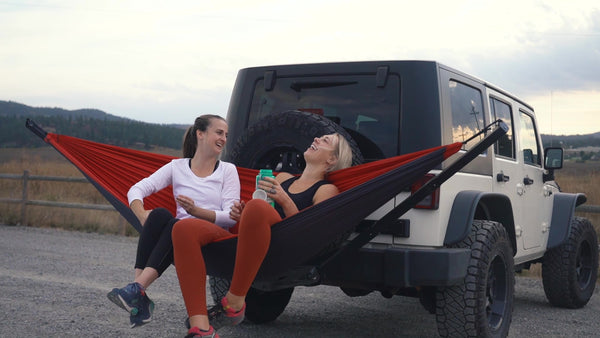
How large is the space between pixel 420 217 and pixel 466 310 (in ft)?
2.02

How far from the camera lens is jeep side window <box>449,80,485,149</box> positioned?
431 cm

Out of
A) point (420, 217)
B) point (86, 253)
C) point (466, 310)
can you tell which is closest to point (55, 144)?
point (420, 217)

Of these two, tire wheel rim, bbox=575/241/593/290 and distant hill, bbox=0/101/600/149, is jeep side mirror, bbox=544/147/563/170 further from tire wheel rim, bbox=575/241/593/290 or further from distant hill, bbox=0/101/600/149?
distant hill, bbox=0/101/600/149

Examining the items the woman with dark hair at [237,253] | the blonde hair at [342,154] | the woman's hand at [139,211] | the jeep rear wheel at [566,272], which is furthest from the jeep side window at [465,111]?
the jeep rear wheel at [566,272]

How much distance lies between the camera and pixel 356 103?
14.3ft

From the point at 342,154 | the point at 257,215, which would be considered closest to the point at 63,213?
the point at 342,154

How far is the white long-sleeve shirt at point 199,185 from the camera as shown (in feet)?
13.5

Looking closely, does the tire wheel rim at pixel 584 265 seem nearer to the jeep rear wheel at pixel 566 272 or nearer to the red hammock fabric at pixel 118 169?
the jeep rear wheel at pixel 566 272

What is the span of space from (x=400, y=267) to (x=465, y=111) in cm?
128

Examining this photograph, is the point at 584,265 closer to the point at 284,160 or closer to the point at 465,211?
the point at 465,211

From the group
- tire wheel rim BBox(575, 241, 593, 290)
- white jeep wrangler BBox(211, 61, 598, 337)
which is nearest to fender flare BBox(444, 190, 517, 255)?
white jeep wrangler BBox(211, 61, 598, 337)

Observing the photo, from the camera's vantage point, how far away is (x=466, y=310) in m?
3.94

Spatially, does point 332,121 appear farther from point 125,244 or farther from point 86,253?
point 125,244

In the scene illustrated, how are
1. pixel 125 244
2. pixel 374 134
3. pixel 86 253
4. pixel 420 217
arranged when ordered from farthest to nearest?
pixel 125 244 < pixel 86 253 < pixel 374 134 < pixel 420 217
